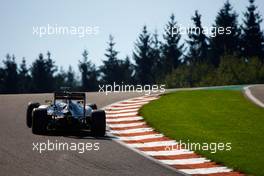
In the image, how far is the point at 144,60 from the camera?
84.8 metres

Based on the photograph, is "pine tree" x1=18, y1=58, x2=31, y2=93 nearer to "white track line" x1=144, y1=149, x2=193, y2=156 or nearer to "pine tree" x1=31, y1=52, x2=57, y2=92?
"pine tree" x1=31, y1=52, x2=57, y2=92

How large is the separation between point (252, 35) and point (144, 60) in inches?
716

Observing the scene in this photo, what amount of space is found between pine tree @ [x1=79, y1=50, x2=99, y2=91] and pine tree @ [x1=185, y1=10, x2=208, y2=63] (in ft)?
56.0

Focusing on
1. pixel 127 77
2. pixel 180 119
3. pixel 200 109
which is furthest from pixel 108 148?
pixel 127 77

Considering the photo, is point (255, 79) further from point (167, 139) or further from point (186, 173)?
point (186, 173)

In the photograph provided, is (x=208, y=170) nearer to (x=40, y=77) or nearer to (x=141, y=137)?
(x=141, y=137)

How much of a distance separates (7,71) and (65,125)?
7608 cm

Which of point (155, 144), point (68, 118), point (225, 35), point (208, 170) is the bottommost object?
point (208, 170)

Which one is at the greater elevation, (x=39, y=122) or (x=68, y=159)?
(x=39, y=122)

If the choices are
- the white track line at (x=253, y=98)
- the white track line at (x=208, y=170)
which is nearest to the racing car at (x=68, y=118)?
the white track line at (x=208, y=170)

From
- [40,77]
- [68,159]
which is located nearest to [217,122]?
[68,159]
